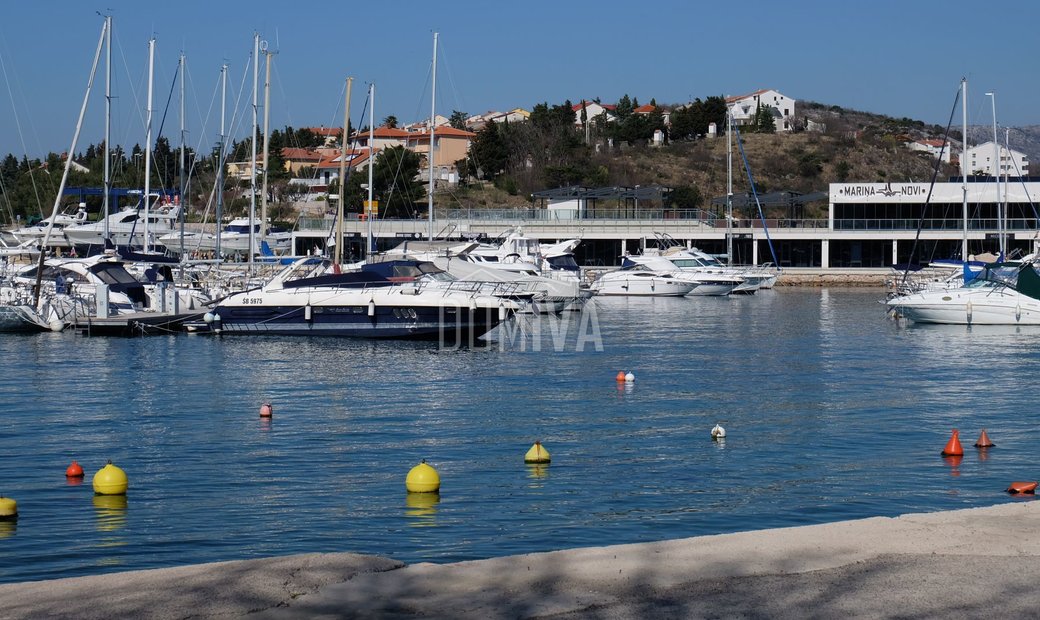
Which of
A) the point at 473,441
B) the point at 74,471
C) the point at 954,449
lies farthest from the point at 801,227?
the point at 74,471

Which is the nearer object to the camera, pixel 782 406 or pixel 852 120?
pixel 782 406

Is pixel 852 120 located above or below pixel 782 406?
above

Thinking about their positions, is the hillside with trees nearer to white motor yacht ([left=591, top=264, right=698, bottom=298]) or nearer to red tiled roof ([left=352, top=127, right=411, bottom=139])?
red tiled roof ([left=352, top=127, right=411, bottom=139])

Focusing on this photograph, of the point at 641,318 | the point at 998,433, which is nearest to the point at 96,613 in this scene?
the point at 998,433

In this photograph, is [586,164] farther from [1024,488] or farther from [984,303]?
[1024,488]

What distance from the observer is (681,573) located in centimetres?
998

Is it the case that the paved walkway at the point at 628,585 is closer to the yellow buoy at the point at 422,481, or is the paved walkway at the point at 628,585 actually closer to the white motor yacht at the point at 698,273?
the yellow buoy at the point at 422,481

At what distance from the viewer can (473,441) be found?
21.7 meters

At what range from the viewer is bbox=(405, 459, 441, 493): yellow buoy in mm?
16797

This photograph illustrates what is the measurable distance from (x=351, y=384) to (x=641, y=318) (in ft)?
82.8

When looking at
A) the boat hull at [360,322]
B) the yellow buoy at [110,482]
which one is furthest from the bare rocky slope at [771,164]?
the yellow buoy at [110,482]

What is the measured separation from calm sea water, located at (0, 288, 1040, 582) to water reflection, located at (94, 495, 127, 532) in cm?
5

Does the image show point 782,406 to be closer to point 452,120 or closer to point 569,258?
point 569,258

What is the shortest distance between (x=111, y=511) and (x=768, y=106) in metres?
173
